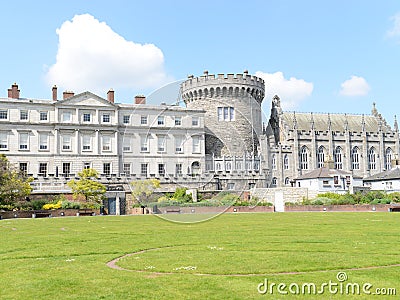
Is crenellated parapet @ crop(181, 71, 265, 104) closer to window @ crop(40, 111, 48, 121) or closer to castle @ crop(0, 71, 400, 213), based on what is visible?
→ castle @ crop(0, 71, 400, 213)

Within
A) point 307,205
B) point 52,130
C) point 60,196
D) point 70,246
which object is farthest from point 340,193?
point 70,246

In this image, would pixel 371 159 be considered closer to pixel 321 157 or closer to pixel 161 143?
pixel 321 157

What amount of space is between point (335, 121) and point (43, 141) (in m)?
56.9

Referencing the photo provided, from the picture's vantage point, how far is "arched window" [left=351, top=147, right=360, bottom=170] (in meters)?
97.2

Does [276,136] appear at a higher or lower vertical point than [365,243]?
higher

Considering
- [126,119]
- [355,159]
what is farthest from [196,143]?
[355,159]

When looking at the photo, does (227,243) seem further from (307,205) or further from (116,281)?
(307,205)

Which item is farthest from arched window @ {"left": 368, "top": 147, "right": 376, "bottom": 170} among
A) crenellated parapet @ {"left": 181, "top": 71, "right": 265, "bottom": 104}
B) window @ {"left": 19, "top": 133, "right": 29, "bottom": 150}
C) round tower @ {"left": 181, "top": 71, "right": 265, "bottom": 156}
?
window @ {"left": 19, "top": 133, "right": 29, "bottom": 150}

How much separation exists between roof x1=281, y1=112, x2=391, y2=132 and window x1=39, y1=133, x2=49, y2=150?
43.3 metres

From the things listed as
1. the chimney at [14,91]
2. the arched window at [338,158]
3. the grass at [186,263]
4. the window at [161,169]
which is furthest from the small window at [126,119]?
the grass at [186,263]

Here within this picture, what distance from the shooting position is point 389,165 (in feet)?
326

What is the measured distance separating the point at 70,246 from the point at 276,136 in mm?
81439

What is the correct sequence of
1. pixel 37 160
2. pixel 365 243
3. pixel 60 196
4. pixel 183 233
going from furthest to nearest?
pixel 37 160, pixel 60 196, pixel 183 233, pixel 365 243

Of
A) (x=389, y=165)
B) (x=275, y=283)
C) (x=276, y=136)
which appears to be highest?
(x=276, y=136)
